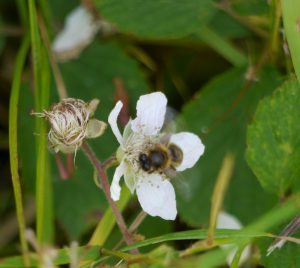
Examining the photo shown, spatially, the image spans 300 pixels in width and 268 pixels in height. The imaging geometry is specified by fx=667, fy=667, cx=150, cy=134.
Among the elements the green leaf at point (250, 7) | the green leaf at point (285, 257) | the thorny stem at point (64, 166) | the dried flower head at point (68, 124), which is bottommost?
the green leaf at point (285, 257)

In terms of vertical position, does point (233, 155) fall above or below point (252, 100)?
below

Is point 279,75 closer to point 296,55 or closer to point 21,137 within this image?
point 296,55

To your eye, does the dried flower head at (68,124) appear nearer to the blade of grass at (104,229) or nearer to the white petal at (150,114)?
the white petal at (150,114)

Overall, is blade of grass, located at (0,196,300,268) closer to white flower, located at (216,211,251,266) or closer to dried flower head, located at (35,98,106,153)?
dried flower head, located at (35,98,106,153)

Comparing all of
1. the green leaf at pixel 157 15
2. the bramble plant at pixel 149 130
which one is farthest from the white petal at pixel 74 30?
the green leaf at pixel 157 15

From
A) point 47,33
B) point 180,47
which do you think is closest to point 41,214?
point 47,33

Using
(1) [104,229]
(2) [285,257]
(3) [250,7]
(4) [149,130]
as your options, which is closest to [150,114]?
(4) [149,130]

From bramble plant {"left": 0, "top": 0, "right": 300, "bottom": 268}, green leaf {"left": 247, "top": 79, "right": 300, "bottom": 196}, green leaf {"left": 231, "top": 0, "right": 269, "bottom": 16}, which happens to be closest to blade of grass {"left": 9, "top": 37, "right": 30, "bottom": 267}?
bramble plant {"left": 0, "top": 0, "right": 300, "bottom": 268}
